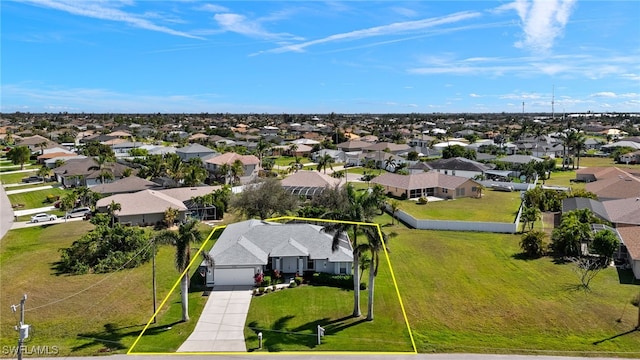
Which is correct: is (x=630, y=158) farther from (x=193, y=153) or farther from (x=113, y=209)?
(x=113, y=209)

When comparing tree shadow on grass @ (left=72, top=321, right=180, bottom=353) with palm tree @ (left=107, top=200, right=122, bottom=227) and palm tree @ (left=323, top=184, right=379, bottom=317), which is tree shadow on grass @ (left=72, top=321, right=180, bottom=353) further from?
palm tree @ (left=107, top=200, right=122, bottom=227)

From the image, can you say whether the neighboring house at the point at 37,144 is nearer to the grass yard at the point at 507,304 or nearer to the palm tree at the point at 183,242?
the palm tree at the point at 183,242

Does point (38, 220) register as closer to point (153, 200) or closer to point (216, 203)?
point (153, 200)

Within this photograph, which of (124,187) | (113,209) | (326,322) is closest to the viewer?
(326,322)

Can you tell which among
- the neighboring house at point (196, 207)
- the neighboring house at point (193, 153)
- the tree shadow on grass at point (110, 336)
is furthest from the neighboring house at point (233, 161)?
the tree shadow on grass at point (110, 336)

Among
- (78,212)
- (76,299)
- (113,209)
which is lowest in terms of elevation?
(76,299)

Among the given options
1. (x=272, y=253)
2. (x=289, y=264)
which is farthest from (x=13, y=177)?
(x=289, y=264)

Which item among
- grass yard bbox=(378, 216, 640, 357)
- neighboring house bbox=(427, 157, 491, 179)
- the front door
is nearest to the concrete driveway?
the front door
